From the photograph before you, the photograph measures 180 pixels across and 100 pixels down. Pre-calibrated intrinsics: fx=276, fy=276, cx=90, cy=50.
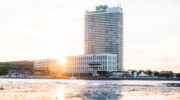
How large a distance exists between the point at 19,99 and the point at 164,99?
21.5 meters

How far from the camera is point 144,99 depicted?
136 ft

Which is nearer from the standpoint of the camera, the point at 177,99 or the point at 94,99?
the point at 94,99

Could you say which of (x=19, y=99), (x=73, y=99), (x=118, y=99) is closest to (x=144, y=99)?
(x=118, y=99)

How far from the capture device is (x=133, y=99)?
4097cm

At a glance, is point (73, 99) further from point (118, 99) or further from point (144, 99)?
point (144, 99)

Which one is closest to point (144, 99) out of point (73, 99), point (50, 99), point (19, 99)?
point (73, 99)

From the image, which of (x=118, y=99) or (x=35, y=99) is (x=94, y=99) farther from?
(x=35, y=99)

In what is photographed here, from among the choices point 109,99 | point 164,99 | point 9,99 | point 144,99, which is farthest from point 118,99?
point 9,99

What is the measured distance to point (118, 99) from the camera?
40000mm

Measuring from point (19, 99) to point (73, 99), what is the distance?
292 inches

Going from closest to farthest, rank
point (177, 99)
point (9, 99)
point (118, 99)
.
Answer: point (9, 99)
point (118, 99)
point (177, 99)

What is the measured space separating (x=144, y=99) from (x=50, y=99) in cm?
1400

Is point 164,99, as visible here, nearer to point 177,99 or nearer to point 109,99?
point 177,99

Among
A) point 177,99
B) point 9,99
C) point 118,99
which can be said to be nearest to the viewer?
point 9,99
